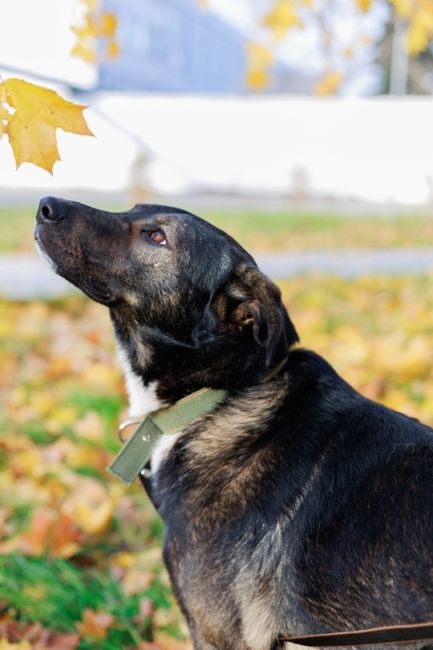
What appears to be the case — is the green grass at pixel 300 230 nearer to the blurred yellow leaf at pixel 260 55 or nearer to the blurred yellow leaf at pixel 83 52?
the blurred yellow leaf at pixel 260 55

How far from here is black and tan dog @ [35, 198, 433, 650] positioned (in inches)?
88.9

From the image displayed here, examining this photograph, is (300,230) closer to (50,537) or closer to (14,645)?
(50,537)

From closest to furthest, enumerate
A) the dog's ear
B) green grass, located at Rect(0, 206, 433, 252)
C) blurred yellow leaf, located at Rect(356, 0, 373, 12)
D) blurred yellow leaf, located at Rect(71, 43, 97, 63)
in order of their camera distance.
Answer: the dog's ear, blurred yellow leaf, located at Rect(71, 43, 97, 63), blurred yellow leaf, located at Rect(356, 0, 373, 12), green grass, located at Rect(0, 206, 433, 252)

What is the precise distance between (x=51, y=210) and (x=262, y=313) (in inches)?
33.7

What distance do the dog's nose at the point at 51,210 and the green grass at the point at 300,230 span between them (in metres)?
7.59


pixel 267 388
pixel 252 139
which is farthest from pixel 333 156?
pixel 267 388

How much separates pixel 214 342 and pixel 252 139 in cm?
2014

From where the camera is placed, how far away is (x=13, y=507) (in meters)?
4.01

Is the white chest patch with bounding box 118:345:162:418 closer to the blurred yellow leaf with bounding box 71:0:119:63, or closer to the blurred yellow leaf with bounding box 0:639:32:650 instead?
the blurred yellow leaf with bounding box 0:639:32:650

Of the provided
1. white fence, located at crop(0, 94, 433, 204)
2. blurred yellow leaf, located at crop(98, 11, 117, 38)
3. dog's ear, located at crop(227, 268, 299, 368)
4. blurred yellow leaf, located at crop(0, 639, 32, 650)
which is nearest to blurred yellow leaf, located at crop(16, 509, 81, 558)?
blurred yellow leaf, located at crop(0, 639, 32, 650)

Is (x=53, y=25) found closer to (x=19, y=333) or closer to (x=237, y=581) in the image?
(x=19, y=333)

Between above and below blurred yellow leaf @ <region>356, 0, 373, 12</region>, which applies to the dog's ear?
below

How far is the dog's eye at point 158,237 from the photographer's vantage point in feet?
9.57

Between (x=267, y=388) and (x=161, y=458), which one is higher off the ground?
(x=267, y=388)
